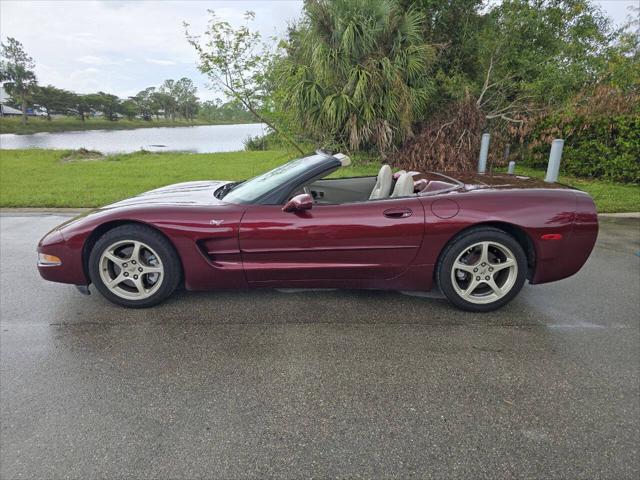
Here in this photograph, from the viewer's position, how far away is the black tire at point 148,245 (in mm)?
2734

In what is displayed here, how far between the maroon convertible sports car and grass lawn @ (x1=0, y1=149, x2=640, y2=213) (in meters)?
1.67

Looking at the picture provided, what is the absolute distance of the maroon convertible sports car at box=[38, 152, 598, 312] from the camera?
2.67 m

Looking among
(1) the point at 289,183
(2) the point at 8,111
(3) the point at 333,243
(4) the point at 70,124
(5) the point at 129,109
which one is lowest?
(3) the point at 333,243

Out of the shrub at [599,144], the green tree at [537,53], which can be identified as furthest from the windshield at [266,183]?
the green tree at [537,53]

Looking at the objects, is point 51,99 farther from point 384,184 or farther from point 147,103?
point 384,184

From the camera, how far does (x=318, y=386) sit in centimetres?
205

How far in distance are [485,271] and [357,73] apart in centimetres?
664

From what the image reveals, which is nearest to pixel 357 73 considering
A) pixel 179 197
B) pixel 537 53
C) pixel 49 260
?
pixel 537 53

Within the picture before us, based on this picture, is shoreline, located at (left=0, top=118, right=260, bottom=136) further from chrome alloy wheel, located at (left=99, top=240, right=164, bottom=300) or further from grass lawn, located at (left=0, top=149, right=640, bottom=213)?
chrome alloy wheel, located at (left=99, top=240, right=164, bottom=300)

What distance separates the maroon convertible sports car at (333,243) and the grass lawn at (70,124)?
37.8m

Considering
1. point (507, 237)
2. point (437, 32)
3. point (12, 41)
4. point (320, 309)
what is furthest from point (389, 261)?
point (12, 41)

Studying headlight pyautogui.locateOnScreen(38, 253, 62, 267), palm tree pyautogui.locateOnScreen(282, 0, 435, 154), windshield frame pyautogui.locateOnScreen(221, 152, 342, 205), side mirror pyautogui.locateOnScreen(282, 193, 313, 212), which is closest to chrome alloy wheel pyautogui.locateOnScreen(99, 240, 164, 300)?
headlight pyautogui.locateOnScreen(38, 253, 62, 267)

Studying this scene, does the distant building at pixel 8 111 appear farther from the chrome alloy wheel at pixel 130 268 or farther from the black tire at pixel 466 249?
the black tire at pixel 466 249

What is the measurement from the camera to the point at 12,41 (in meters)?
43.8
